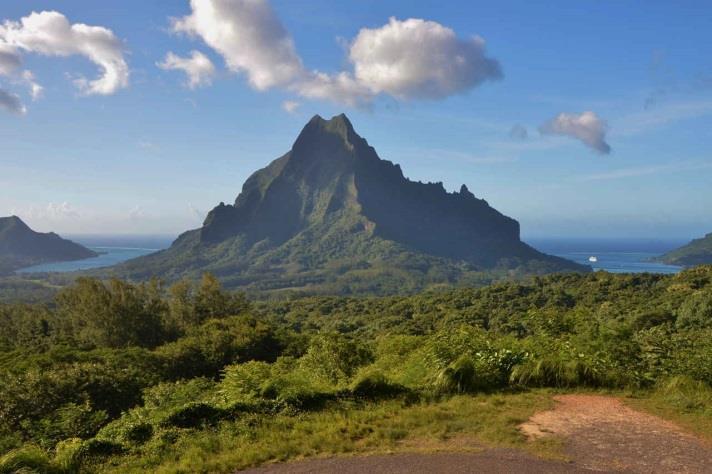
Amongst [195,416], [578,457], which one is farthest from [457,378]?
[195,416]

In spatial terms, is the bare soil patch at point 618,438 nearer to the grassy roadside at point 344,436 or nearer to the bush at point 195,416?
the grassy roadside at point 344,436

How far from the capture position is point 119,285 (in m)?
42.5

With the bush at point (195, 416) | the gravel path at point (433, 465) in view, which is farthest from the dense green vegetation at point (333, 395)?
the gravel path at point (433, 465)

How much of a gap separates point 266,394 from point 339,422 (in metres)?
2.10

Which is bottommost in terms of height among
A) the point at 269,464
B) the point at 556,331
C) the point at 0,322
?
the point at 0,322

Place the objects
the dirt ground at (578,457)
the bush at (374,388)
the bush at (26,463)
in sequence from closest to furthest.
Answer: the bush at (26,463) → the dirt ground at (578,457) → the bush at (374,388)

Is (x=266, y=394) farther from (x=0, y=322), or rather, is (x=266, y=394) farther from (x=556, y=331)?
(x=0, y=322)

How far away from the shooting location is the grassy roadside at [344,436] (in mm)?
7715

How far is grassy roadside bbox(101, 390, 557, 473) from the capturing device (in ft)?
25.3

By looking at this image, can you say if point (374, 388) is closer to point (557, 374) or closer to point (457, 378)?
point (457, 378)

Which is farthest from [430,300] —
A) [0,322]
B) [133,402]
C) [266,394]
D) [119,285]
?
[266,394]

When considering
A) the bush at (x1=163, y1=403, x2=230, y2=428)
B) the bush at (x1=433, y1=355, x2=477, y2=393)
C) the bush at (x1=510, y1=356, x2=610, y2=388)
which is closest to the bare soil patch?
the bush at (x1=510, y1=356, x2=610, y2=388)

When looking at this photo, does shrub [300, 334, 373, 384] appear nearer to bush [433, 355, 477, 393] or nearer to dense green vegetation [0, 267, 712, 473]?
dense green vegetation [0, 267, 712, 473]

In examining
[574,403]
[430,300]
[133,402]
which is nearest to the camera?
[574,403]
